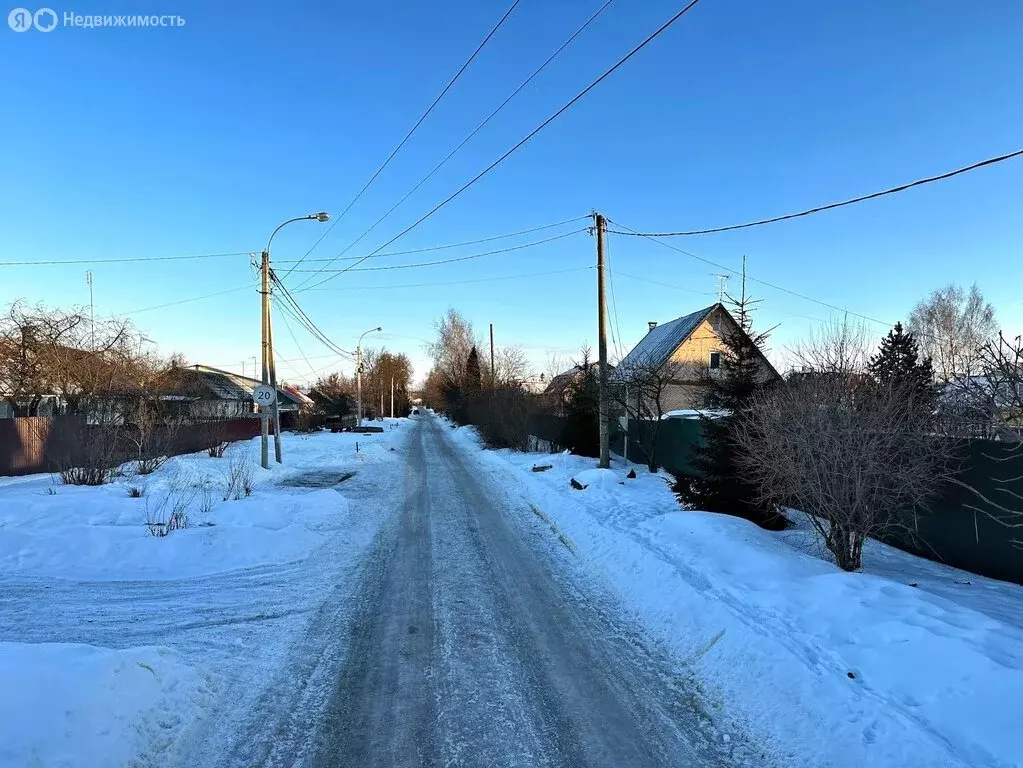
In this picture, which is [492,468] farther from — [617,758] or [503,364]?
[503,364]

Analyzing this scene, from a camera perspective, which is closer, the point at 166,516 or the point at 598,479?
the point at 166,516

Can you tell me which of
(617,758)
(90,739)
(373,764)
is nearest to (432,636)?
(373,764)

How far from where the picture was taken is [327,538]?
910 cm

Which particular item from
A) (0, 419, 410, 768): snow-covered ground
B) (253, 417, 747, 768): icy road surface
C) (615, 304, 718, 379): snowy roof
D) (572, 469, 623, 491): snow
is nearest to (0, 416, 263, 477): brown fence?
(0, 419, 410, 768): snow-covered ground

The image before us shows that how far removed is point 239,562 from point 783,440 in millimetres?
7340

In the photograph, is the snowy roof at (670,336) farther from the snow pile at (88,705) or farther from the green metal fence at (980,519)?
the snow pile at (88,705)


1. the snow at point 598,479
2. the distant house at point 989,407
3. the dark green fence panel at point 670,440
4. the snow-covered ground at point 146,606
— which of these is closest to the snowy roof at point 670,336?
the dark green fence panel at point 670,440

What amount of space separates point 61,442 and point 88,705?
612 inches

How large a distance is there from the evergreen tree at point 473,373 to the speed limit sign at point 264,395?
990 inches

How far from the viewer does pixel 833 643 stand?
4.61m

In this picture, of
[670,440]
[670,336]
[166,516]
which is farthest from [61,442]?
[670,336]

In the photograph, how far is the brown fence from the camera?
44.5ft

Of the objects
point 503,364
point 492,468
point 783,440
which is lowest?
point 492,468

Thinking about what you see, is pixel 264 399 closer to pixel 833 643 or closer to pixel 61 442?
pixel 61 442
